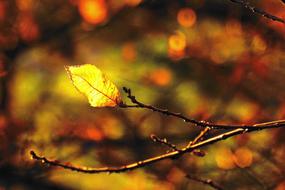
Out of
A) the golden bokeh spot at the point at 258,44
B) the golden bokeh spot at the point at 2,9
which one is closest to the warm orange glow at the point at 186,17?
the golden bokeh spot at the point at 258,44

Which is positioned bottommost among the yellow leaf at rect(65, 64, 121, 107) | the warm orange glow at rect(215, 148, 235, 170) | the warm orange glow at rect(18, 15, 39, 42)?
the yellow leaf at rect(65, 64, 121, 107)

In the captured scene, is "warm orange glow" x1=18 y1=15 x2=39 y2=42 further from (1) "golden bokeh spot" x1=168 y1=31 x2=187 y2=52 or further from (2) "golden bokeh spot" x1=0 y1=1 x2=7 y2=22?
(1) "golden bokeh spot" x1=168 y1=31 x2=187 y2=52

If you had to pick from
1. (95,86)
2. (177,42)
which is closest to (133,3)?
(177,42)

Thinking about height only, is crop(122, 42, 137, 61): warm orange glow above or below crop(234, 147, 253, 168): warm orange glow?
above

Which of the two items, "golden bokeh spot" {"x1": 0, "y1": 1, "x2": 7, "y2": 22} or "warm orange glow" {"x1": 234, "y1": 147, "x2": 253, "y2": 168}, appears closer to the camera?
"warm orange glow" {"x1": 234, "y1": 147, "x2": 253, "y2": 168}

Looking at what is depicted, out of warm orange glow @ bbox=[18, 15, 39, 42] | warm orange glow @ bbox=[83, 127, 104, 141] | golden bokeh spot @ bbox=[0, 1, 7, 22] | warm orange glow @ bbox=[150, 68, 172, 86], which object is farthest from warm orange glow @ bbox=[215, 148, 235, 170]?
golden bokeh spot @ bbox=[0, 1, 7, 22]

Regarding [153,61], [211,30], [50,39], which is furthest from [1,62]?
[211,30]

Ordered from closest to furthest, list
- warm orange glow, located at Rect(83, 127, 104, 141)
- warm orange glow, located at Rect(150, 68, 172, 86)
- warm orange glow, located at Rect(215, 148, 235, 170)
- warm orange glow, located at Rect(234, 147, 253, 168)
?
→ warm orange glow, located at Rect(234, 147, 253, 168) → warm orange glow, located at Rect(215, 148, 235, 170) → warm orange glow, located at Rect(83, 127, 104, 141) → warm orange glow, located at Rect(150, 68, 172, 86)

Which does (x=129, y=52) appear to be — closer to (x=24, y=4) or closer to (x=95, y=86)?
(x=24, y=4)
